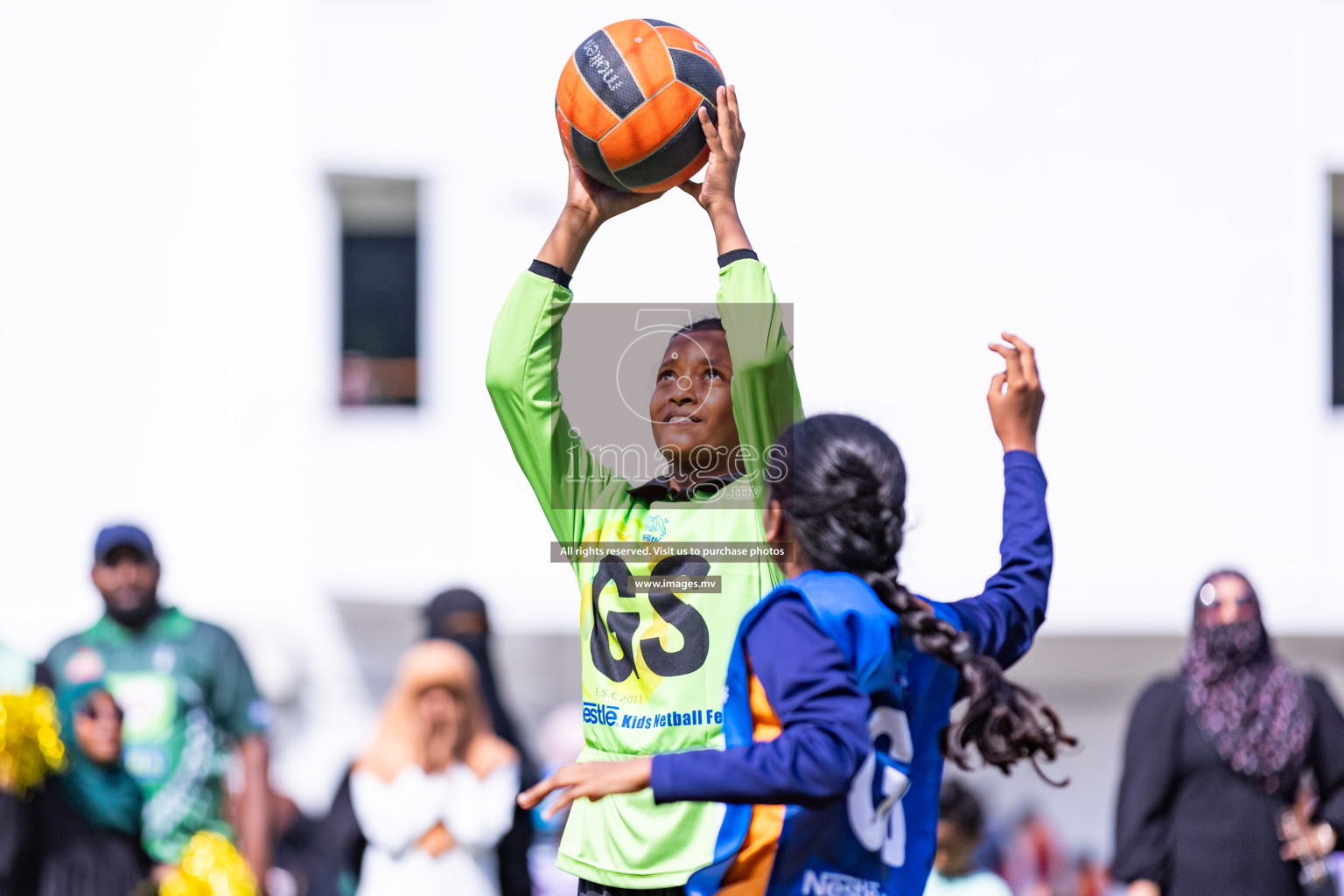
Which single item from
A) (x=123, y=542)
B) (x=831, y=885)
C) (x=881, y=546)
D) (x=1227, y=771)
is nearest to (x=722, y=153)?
(x=881, y=546)

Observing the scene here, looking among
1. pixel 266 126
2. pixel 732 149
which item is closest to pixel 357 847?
pixel 732 149

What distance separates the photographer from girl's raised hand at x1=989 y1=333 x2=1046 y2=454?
2752 mm

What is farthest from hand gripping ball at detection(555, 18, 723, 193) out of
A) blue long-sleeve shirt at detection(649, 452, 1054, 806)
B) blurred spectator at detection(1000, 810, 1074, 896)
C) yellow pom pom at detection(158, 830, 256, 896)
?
blurred spectator at detection(1000, 810, 1074, 896)

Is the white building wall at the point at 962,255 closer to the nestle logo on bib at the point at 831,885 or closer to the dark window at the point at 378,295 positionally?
the dark window at the point at 378,295

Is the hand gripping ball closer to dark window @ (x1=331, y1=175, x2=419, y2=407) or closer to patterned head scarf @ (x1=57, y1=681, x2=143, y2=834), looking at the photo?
patterned head scarf @ (x1=57, y1=681, x2=143, y2=834)

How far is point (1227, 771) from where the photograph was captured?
16.7 feet

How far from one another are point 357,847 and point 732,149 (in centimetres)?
334

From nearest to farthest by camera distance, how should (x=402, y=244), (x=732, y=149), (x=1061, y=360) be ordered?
(x=732, y=149)
(x=1061, y=360)
(x=402, y=244)

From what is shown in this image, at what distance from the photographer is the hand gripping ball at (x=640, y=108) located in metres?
2.97

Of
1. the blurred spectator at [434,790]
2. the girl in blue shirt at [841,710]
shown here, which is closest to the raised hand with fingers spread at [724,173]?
the girl in blue shirt at [841,710]

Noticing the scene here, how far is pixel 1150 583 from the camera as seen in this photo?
32.9 ft

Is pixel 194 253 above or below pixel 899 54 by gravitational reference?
below

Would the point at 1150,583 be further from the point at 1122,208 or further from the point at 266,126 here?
the point at 266,126

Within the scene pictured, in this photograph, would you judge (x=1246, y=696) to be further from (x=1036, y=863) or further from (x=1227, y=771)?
(x=1036, y=863)
